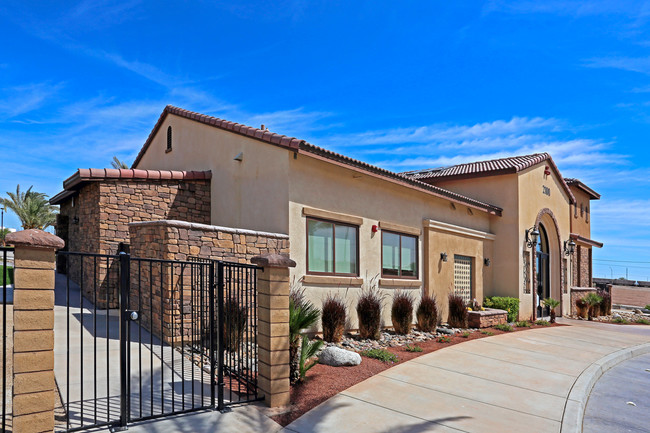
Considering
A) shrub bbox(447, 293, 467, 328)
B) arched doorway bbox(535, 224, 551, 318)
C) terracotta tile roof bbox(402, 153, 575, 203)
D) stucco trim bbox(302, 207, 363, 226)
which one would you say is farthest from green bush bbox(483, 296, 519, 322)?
stucco trim bbox(302, 207, 363, 226)

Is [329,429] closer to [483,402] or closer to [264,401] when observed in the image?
[264,401]

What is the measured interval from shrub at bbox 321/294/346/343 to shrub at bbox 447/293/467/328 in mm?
5156

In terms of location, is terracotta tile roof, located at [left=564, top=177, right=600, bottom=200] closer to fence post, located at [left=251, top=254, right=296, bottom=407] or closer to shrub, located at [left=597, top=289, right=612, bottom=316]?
shrub, located at [left=597, top=289, right=612, bottom=316]

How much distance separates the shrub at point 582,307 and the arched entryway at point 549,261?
88cm

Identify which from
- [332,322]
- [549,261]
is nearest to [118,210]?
[332,322]

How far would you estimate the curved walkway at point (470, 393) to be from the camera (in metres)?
6.02

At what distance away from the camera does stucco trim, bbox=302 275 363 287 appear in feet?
36.2

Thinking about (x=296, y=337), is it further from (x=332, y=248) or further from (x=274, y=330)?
(x=332, y=248)

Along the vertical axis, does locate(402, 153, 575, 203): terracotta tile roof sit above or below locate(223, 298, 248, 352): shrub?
above

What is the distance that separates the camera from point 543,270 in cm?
2155

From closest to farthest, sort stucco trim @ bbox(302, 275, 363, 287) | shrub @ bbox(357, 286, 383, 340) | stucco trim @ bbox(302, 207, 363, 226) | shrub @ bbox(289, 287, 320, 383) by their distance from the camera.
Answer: shrub @ bbox(289, 287, 320, 383)
stucco trim @ bbox(302, 275, 363, 287)
stucco trim @ bbox(302, 207, 363, 226)
shrub @ bbox(357, 286, 383, 340)

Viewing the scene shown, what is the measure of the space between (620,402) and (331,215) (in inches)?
270

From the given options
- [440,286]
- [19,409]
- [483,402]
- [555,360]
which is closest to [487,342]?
[555,360]

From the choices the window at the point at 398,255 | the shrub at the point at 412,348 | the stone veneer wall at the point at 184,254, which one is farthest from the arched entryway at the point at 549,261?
the stone veneer wall at the point at 184,254
